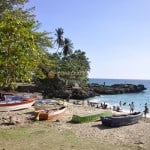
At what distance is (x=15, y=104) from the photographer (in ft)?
124

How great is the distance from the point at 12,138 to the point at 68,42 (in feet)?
246

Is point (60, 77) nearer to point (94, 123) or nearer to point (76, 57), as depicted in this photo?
point (76, 57)

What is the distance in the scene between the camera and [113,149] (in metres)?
22.0

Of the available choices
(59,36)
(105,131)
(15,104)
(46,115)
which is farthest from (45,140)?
(59,36)

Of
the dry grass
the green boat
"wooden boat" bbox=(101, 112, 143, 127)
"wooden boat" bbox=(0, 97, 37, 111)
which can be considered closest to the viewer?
the dry grass

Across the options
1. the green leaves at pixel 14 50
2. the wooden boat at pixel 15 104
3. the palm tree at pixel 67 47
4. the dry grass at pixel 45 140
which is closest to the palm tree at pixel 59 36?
the palm tree at pixel 67 47

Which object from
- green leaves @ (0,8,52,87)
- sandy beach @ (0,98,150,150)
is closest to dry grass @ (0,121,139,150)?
sandy beach @ (0,98,150,150)

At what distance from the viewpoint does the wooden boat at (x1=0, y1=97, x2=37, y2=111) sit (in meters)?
36.6

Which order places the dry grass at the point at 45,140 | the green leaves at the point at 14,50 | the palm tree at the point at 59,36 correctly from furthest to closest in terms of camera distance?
1. the palm tree at the point at 59,36
2. the dry grass at the point at 45,140
3. the green leaves at the point at 14,50

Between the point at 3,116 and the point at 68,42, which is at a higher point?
the point at 68,42

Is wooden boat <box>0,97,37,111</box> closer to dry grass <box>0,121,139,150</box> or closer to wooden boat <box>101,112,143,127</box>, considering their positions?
dry grass <box>0,121,139,150</box>

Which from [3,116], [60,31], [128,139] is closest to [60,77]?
[60,31]

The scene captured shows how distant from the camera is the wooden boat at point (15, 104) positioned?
36562 mm

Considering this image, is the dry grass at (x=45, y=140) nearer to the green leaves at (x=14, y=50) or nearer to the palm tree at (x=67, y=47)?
the green leaves at (x=14, y=50)
